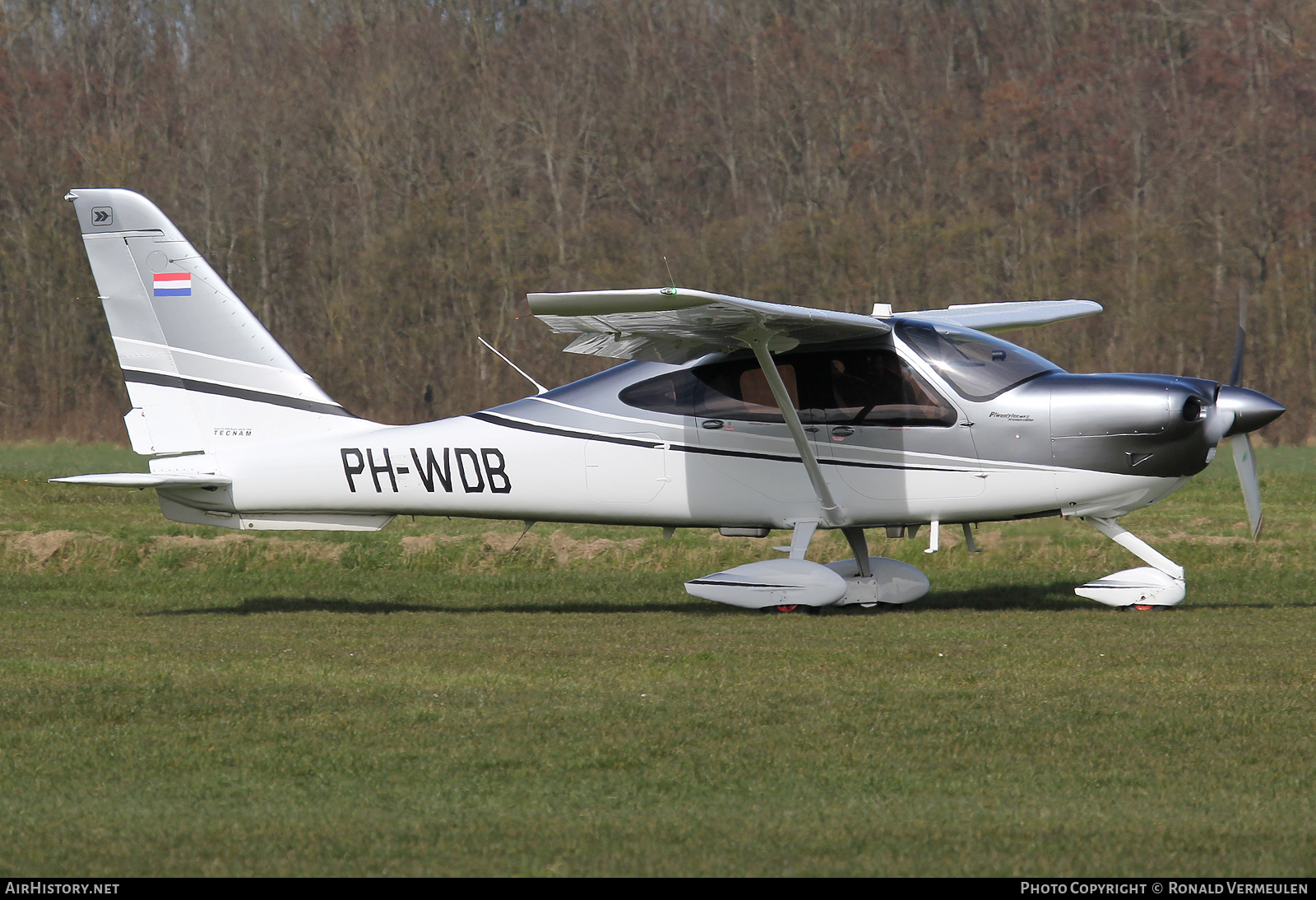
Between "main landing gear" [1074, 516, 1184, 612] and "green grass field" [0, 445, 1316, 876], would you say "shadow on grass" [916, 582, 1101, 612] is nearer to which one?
"green grass field" [0, 445, 1316, 876]

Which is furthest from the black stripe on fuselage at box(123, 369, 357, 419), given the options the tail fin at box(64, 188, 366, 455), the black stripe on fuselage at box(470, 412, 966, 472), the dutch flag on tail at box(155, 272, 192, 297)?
the black stripe on fuselage at box(470, 412, 966, 472)

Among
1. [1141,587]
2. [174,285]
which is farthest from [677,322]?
[174,285]

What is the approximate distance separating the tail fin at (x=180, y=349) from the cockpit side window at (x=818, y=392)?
2858mm

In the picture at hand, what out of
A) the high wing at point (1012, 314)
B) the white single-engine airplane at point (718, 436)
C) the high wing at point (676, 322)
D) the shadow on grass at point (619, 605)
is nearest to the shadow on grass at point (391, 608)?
the shadow on grass at point (619, 605)

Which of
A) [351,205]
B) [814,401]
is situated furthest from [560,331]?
[351,205]

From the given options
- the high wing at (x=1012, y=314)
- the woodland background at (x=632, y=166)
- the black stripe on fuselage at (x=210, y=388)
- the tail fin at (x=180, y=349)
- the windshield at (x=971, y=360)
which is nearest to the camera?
the windshield at (x=971, y=360)

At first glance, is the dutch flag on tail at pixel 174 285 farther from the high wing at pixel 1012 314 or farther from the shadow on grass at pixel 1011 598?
the shadow on grass at pixel 1011 598

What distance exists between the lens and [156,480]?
1090 centimetres

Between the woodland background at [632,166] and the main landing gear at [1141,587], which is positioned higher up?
the woodland background at [632,166]

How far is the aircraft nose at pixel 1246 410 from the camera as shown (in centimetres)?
1030

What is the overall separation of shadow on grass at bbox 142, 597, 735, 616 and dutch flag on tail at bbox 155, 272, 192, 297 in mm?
2645

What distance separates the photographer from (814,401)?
Answer: 1103cm

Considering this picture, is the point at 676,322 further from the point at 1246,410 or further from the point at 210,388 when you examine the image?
the point at 1246,410

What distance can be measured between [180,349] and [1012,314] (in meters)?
7.55
